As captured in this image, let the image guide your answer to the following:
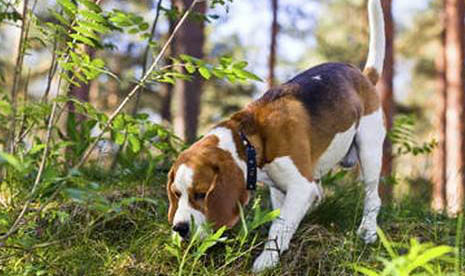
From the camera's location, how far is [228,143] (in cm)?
367

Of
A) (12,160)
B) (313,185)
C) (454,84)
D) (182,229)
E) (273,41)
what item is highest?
(273,41)

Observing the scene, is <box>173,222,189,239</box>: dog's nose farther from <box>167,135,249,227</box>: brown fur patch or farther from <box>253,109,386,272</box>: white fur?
<box>253,109,386,272</box>: white fur

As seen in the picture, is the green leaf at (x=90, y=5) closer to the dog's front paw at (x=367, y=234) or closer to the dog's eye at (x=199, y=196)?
the dog's eye at (x=199, y=196)

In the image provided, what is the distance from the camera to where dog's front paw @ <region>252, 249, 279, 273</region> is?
334 cm

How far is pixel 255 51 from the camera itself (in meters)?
22.6

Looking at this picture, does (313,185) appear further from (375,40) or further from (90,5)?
(90,5)

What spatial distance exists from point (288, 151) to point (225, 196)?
0.70 meters

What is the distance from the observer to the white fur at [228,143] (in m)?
3.55

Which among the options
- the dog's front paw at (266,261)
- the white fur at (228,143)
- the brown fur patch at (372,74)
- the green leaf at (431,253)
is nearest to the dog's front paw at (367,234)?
the dog's front paw at (266,261)

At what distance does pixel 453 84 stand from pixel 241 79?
11.0m

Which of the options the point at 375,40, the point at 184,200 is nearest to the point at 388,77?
the point at 375,40

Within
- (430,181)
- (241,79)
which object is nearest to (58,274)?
(241,79)

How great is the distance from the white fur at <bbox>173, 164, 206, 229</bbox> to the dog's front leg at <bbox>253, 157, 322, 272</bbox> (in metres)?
0.46

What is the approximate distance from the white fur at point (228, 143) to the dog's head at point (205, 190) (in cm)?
5
